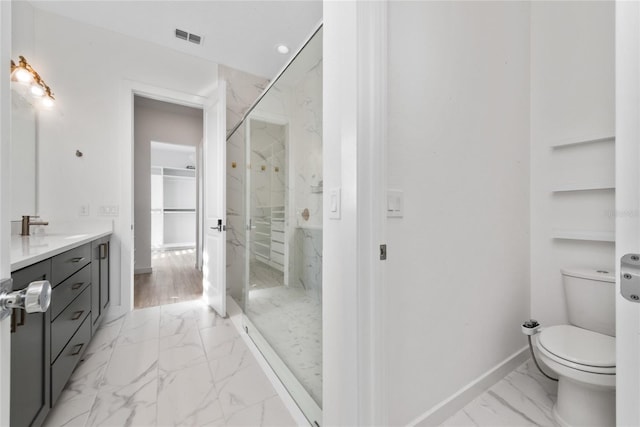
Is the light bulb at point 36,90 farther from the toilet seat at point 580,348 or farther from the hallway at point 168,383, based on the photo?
the toilet seat at point 580,348

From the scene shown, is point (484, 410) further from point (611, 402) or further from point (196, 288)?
point (196, 288)

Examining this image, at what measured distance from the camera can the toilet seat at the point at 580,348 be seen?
3.63ft

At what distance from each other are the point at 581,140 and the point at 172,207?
7228 millimetres

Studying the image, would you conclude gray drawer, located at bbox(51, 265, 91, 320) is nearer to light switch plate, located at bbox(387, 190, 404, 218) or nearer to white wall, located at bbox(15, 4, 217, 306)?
white wall, located at bbox(15, 4, 217, 306)

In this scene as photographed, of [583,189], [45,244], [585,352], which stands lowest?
[585,352]

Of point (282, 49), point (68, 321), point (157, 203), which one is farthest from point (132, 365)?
point (157, 203)

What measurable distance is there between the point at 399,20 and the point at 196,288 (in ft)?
11.5

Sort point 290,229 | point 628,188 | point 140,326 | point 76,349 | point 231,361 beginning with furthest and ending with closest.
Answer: point 140,326 → point 231,361 → point 290,229 → point 76,349 → point 628,188

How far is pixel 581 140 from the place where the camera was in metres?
1.54

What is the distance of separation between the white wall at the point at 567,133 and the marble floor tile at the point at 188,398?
6.83 feet

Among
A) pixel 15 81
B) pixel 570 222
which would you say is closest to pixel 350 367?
pixel 570 222

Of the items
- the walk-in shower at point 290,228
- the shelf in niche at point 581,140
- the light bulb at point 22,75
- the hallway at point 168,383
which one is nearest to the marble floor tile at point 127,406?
the hallway at point 168,383

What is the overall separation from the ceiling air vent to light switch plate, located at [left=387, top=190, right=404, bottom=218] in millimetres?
2542

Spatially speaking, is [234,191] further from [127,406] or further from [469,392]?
[469,392]
